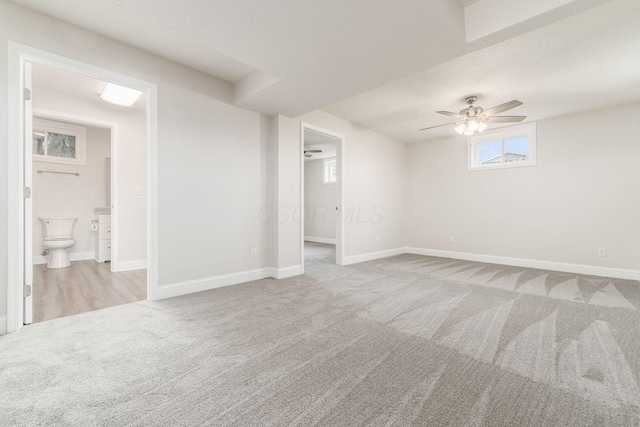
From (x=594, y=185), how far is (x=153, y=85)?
239 inches

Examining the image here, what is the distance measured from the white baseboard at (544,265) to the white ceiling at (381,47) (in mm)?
2409

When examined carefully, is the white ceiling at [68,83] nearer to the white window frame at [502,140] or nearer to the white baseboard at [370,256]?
the white baseboard at [370,256]

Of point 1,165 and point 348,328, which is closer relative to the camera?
point 1,165

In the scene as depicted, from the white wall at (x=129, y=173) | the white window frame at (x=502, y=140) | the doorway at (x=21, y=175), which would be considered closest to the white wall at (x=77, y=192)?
the white wall at (x=129, y=173)

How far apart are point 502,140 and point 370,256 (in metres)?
3.27

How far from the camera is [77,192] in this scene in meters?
4.85

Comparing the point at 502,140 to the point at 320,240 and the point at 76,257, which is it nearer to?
the point at 320,240

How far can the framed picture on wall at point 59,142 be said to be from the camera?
4488 mm

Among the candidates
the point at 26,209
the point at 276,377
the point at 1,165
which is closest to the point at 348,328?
the point at 276,377

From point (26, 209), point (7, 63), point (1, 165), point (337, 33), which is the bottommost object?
point (26, 209)

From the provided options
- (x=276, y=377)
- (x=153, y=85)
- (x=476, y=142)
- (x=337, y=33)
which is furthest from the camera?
(x=476, y=142)

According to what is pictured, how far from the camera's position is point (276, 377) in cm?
148

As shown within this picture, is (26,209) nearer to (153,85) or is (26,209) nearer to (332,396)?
(153,85)

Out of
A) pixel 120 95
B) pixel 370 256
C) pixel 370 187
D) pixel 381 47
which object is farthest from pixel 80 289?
pixel 370 187
